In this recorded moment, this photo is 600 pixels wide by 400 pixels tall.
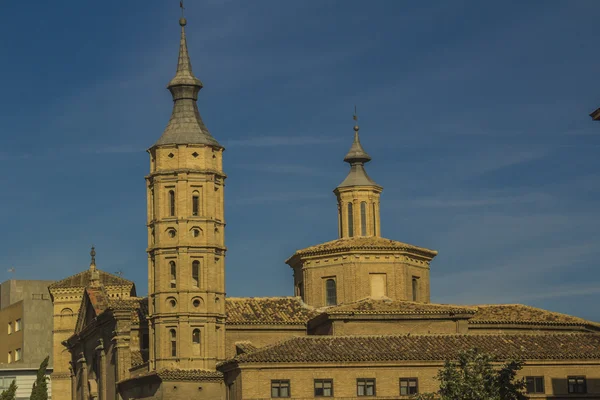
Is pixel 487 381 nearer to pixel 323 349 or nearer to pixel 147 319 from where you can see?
pixel 323 349

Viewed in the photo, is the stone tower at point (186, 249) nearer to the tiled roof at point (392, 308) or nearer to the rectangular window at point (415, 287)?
the tiled roof at point (392, 308)

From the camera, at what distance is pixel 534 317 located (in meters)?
78.8

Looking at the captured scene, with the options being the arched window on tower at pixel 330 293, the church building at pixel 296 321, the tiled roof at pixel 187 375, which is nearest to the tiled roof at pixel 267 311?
the church building at pixel 296 321

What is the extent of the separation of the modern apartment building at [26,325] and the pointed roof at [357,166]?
140ft

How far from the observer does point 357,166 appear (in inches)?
3376

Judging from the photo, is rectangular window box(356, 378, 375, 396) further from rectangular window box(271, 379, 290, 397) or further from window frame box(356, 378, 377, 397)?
rectangular window box(271, 379, 290, 397)

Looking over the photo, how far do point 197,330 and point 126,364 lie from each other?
23.5 feet

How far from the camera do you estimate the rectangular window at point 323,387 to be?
68.5 metres

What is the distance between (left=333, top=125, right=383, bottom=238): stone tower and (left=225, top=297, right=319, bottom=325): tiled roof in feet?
18.6

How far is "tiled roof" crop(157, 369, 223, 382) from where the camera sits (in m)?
71.8

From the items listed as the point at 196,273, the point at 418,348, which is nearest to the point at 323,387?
the point at 418,348

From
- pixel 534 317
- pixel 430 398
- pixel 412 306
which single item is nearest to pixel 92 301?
pixel 412 306

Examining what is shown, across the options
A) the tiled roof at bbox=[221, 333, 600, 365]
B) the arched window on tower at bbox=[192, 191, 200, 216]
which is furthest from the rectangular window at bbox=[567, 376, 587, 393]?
the arched window on tower at bbox=[192, 191, 200, 216]

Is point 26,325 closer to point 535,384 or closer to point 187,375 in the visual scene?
point 187,375
